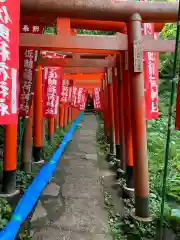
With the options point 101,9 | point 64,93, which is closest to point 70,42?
point 101,9

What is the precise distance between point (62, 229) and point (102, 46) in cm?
316

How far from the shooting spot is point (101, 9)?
12.4 ft

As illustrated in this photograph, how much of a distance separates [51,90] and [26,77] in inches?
95.4

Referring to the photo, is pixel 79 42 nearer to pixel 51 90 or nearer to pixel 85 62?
pixel 85 62

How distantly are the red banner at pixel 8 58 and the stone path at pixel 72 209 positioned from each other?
7.21 feet

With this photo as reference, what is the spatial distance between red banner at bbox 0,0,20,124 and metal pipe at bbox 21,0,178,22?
1.14 meters

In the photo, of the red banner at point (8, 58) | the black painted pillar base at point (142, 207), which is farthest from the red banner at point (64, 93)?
the red banner at point (8, 58)

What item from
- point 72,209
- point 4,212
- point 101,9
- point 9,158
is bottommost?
Result: point 72,209

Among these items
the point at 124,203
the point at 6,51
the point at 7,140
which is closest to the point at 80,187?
the point at 124,203

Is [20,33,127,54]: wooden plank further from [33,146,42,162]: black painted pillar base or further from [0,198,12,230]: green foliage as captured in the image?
Answer: [33,146,42,162]: black painted pillar base

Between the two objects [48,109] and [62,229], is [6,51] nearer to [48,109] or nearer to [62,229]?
[62,229]

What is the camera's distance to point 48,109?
7.29m

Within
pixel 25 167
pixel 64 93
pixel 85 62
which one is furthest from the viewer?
pixel 64 93

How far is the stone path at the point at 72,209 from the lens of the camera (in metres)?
3.79
